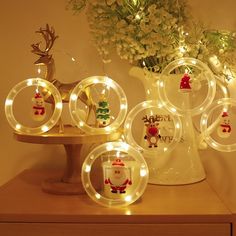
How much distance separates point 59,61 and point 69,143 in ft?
1.57

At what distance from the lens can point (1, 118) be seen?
1.40m

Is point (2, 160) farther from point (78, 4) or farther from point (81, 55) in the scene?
point (78, 4)

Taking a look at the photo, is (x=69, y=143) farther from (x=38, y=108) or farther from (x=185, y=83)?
(x=185, y=83)

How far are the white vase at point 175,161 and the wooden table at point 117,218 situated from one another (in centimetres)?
15

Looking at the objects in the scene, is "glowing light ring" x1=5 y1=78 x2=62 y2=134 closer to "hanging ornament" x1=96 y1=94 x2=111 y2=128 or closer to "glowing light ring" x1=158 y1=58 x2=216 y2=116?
"hanging ornament" x1=96 y1=94 x2=111 y2=128

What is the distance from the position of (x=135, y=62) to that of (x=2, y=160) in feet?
2.00

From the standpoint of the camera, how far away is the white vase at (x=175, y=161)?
1.12 m

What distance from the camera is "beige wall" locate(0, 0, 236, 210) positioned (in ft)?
4.37

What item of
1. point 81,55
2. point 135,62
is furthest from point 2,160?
point 135,62

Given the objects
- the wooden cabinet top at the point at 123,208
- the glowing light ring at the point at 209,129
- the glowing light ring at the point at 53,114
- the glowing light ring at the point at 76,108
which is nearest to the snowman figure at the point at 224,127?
the glowing light ring at the point at 209,129

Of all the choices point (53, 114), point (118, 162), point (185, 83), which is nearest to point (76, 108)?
point (53, 114)

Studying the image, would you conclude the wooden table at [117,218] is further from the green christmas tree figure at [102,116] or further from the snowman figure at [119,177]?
the green christmas tree figure at [102,116]

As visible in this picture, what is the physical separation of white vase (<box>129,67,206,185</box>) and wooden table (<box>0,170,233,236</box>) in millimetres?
149

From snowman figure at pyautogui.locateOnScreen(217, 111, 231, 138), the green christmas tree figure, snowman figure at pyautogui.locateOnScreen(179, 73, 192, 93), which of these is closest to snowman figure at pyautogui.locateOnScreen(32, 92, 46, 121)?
the green christmas tree figure
